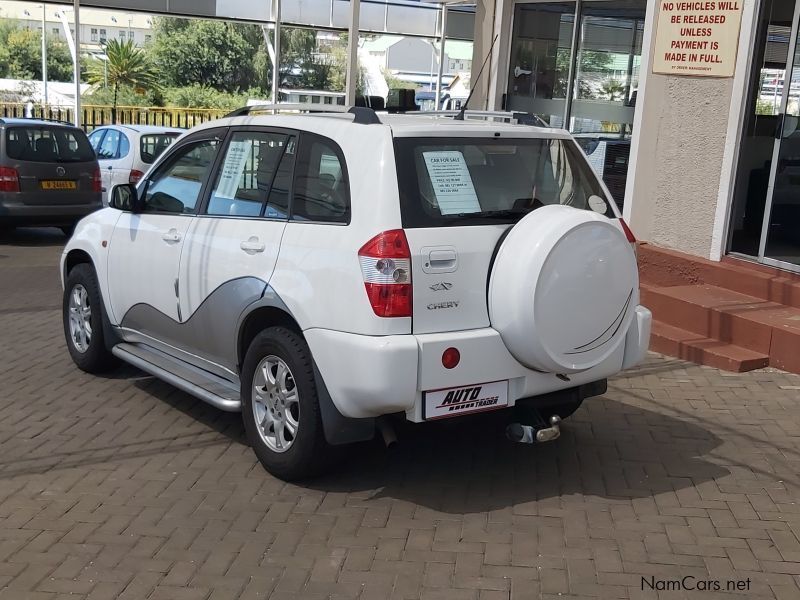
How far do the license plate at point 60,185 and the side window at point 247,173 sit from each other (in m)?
8.28

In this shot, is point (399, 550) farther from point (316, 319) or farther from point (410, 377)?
point (316, 319)

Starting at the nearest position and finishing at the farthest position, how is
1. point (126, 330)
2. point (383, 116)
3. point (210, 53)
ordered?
point (383, 116)
point (126, 330)
point (210, 53)

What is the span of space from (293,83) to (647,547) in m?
54.1

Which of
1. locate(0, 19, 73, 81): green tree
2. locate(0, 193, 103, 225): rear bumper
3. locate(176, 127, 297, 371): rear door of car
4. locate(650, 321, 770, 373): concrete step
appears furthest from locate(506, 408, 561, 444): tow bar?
locate(0, 19, 73, 81): green tree

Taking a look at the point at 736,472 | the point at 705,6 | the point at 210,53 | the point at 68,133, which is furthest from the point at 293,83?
the point at 736,472

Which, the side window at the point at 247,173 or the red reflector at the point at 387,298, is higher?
the side window at the point at 247,173

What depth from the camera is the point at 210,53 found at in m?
55.2

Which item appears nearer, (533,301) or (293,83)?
(533,301)

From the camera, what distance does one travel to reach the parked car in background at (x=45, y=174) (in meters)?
12.5

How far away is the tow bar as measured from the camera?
15.2 ft

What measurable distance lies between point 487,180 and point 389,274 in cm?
83

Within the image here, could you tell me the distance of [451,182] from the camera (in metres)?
4.50

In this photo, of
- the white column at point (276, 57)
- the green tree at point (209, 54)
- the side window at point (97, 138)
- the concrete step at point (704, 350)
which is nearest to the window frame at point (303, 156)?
the concrete step at point (704, 350)

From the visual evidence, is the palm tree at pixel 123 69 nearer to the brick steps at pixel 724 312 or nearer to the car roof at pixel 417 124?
the brick steps at pixel 724 312
